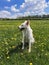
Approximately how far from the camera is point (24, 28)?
15555 mm

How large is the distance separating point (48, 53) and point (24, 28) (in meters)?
2.14

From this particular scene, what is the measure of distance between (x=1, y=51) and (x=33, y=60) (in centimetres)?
257

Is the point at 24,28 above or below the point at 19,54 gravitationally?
above

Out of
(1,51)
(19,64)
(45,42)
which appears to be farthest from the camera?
(45,42)

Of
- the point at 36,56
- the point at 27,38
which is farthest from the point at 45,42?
the point at 36,56

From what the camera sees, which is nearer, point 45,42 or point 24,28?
point 24,28

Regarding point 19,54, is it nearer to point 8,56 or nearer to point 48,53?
point 8,56

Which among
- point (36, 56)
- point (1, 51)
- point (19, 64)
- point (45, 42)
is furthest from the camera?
point (45, 42)

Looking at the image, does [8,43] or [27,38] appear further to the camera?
[8,43]

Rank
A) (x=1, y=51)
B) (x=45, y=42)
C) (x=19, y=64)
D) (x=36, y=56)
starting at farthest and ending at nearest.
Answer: (x=45, y=42)
(x=1, y=51)
(x=36, y=56)
(x=19, y=64)

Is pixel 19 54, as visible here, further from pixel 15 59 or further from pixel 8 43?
pixel 8 43

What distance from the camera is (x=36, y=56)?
581 inches

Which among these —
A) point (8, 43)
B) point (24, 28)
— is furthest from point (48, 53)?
point (8, 43)

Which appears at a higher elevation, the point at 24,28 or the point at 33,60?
the point at 24,28
